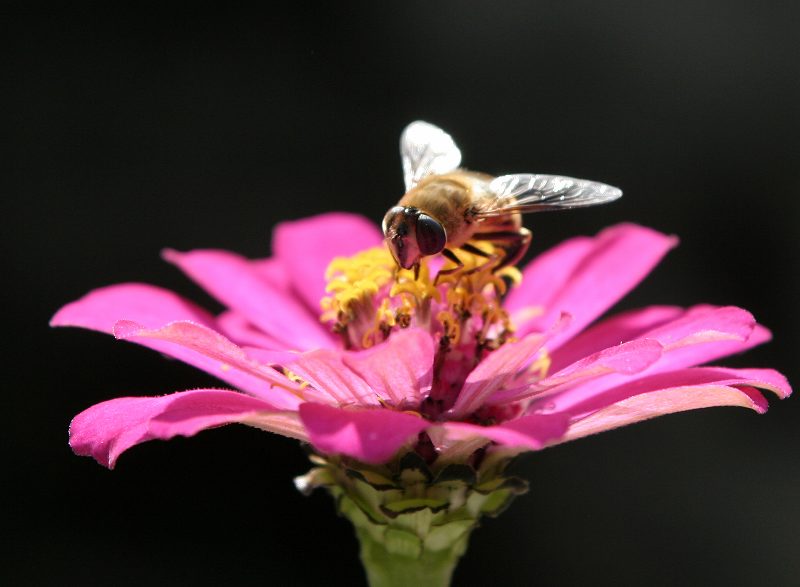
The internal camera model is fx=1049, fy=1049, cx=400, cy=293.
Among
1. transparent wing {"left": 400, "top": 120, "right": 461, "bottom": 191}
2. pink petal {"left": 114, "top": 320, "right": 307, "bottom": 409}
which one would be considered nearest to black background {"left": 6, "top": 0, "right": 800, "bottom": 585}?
transparent wing {"left": 400, "top": 120, "right": 461, "bottom": 191}

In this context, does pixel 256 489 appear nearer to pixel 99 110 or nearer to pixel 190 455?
pixel 190 455

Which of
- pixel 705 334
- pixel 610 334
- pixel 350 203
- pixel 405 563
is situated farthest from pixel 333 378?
pixel 350 203

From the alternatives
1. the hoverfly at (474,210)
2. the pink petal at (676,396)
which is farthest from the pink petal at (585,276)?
the pink petal at (676,396)

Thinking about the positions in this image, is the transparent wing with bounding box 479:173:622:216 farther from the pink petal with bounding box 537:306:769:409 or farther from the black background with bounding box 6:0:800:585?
the black background with bounding box 6:0:800:585

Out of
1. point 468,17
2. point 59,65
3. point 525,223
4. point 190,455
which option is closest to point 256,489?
point 190,455

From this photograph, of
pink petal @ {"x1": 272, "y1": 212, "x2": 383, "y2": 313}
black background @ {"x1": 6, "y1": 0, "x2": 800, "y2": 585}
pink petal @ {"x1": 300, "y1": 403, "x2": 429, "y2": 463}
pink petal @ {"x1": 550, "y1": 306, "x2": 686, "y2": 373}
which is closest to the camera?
pink petal @ {"x1": 300, "y1": 403, "x2": 429, "y2": 463}

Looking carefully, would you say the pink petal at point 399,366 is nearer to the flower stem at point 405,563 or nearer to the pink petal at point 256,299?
the flower stem at point 405,563

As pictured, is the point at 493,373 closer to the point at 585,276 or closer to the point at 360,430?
the point at 360,430
